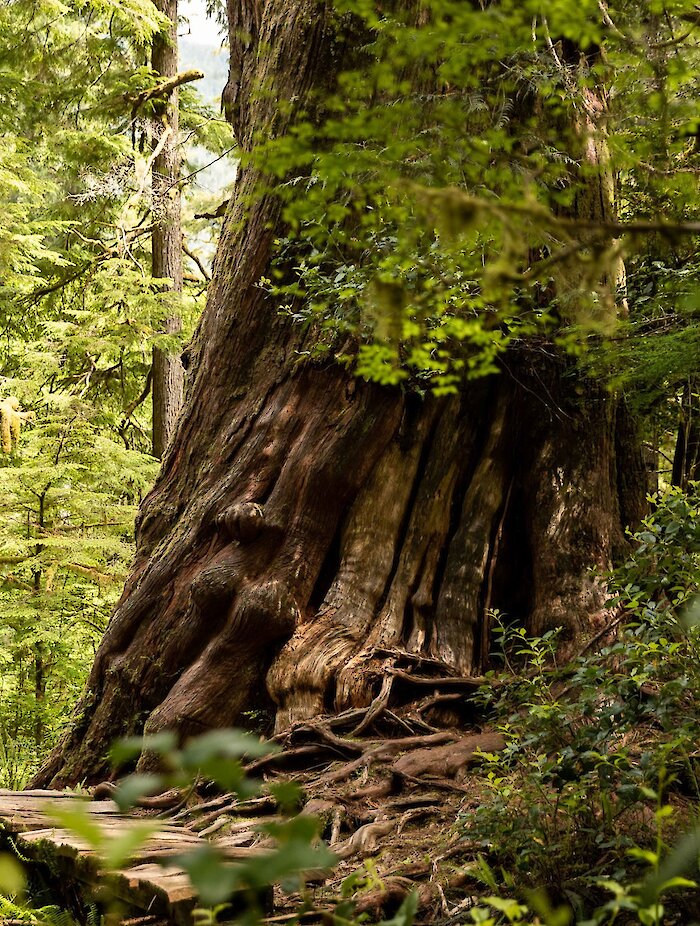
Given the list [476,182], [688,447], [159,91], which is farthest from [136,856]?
[159,91]

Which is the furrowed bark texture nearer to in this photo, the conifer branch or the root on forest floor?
the root on forest floor

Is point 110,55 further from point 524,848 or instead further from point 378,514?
point 524,848

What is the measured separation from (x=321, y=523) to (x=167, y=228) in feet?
22.7

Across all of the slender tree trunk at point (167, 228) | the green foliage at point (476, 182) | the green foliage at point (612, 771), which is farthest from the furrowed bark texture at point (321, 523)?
the slender tree trunk at point (167, 228)

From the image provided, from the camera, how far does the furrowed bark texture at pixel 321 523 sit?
534 centimetres

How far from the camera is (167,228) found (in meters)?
11.1

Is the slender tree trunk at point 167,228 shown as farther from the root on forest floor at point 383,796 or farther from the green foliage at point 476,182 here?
the root on forest floor at point 383,796

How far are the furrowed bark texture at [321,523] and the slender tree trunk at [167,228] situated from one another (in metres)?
4.31

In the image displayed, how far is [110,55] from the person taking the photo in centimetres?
1122

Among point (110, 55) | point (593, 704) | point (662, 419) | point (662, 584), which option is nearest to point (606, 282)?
point (662, 419)

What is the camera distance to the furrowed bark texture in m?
5.34

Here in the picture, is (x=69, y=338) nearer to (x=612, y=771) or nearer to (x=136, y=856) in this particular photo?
(x=136, y=856)

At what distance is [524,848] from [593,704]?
0.57 m

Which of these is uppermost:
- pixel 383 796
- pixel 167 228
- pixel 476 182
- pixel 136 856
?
pixel 167 228
